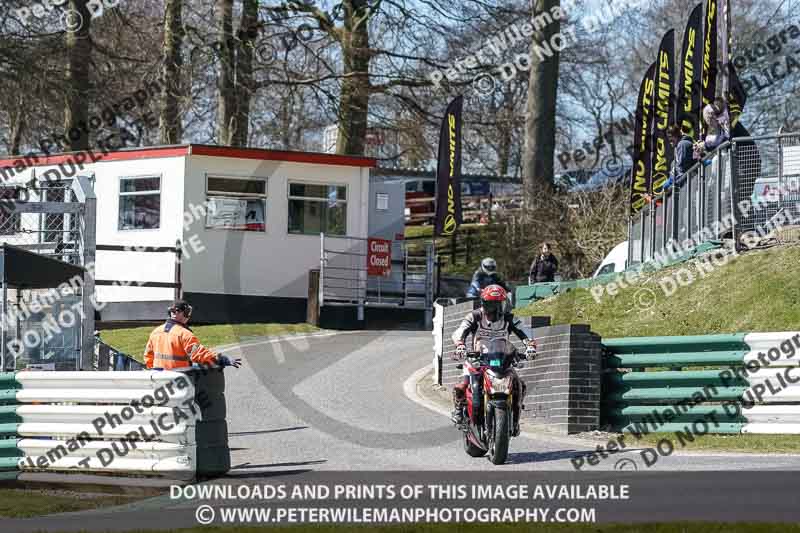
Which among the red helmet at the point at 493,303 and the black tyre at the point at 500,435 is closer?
the black tyre at the point at 500,435

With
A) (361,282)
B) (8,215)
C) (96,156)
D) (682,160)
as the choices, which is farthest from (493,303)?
(96,156)

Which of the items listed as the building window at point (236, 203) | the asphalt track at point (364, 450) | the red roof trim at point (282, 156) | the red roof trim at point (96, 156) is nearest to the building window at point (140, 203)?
the red roof trim at point (96, 156)

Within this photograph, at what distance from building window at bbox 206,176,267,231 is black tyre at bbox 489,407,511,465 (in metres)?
17.7

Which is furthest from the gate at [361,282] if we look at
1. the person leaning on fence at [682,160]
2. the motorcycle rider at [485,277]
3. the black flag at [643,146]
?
the motorcycle rider at [485,277]

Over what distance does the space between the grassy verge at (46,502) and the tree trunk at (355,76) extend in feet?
72.9

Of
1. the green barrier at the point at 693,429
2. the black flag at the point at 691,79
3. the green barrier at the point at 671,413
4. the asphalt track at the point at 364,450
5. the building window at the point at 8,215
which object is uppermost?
the black flag at the point at 691,79

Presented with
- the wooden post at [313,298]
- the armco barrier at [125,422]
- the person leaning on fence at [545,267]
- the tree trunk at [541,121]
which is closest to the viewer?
the armco barrier at [125,422]

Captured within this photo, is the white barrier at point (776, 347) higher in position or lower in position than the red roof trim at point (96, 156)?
lower

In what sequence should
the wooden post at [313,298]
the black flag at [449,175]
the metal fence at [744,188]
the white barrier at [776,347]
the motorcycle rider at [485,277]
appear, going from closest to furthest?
the white barrier at [776,347], the motorcycle rider at [485,277], the metal fence at [744,188], the wooden post at [313,298], the black flag at [449,175]

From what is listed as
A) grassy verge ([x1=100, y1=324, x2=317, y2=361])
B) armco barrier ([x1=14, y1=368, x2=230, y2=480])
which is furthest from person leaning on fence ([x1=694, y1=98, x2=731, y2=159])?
grassy verge ([x1=100, y1=324, x2=317, y2=361])

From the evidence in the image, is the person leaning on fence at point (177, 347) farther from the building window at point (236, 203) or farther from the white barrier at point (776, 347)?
the building window at point (236, 203)

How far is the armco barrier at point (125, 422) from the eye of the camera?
1157 cm

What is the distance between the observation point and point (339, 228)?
29703 mm

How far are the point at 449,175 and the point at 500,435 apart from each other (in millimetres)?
18078
